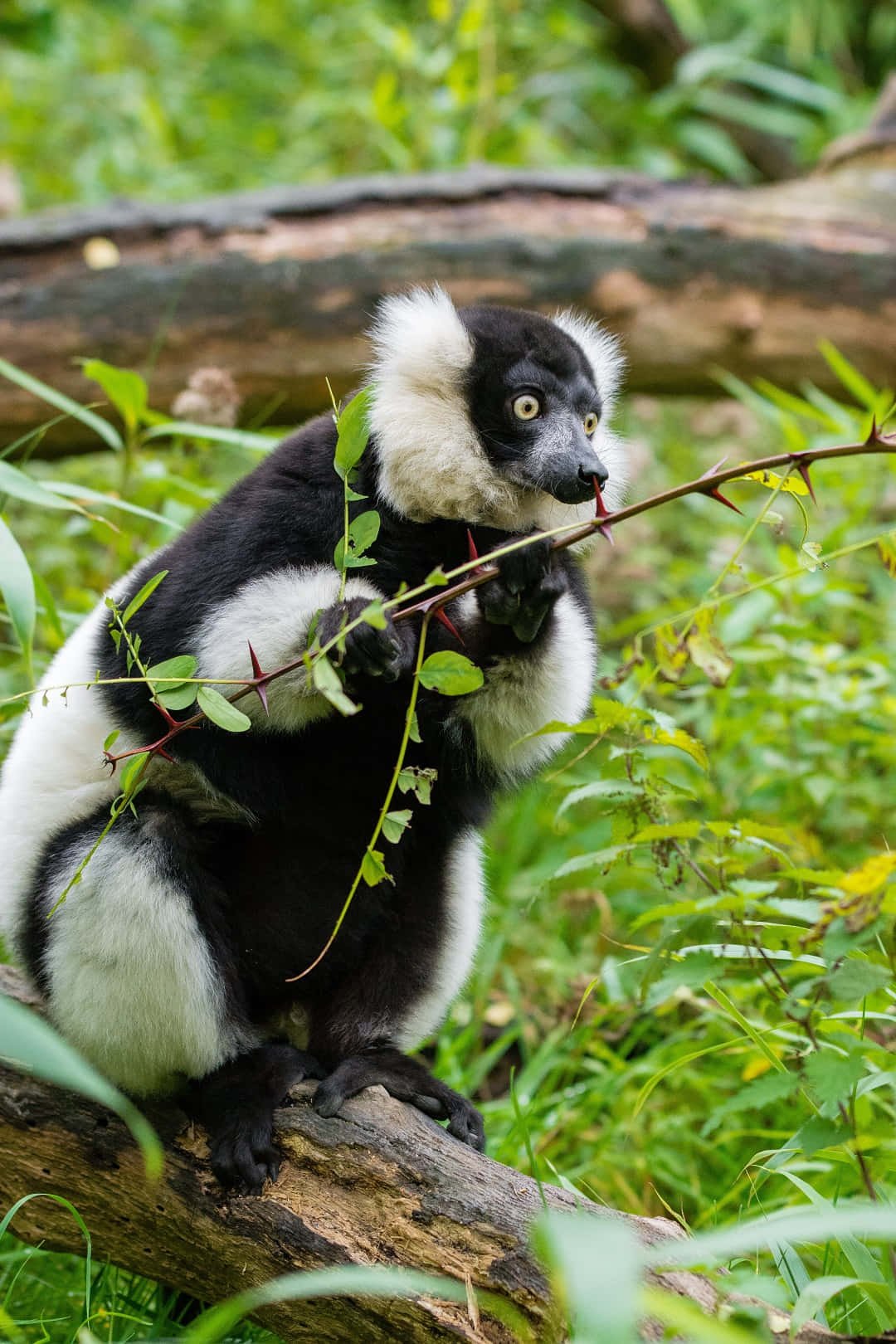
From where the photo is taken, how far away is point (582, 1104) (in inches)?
182

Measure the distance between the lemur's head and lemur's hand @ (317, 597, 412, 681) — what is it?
0.80 meters

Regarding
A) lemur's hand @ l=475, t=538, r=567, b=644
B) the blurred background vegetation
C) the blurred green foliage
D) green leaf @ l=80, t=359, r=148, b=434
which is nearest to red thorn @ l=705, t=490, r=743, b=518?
the blurred background vegetation

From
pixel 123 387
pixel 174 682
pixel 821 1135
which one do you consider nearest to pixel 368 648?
pixel 174 682

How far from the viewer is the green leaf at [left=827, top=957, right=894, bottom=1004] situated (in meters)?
2.42

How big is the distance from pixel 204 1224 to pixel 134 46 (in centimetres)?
1325

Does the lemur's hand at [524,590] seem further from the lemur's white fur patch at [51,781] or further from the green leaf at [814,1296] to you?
the green leaf at [814,1296]

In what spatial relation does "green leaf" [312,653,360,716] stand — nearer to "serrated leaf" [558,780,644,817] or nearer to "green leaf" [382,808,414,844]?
"green leaf" [382,808,414,844]

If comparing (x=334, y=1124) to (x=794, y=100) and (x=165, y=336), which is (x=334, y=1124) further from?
(x=794, y=100)

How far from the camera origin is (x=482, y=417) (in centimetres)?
380

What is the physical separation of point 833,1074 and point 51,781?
7.93 feet

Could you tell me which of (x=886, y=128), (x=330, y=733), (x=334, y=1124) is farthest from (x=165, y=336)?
(x=886, y=128)

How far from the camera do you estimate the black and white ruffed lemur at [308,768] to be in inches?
130

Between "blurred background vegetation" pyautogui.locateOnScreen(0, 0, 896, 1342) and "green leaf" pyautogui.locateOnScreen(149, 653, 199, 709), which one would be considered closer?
"green leaf" pyautogui.locateOnScreen(149, 653, 199, 709)

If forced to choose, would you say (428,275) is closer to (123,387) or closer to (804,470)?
(123,387)
